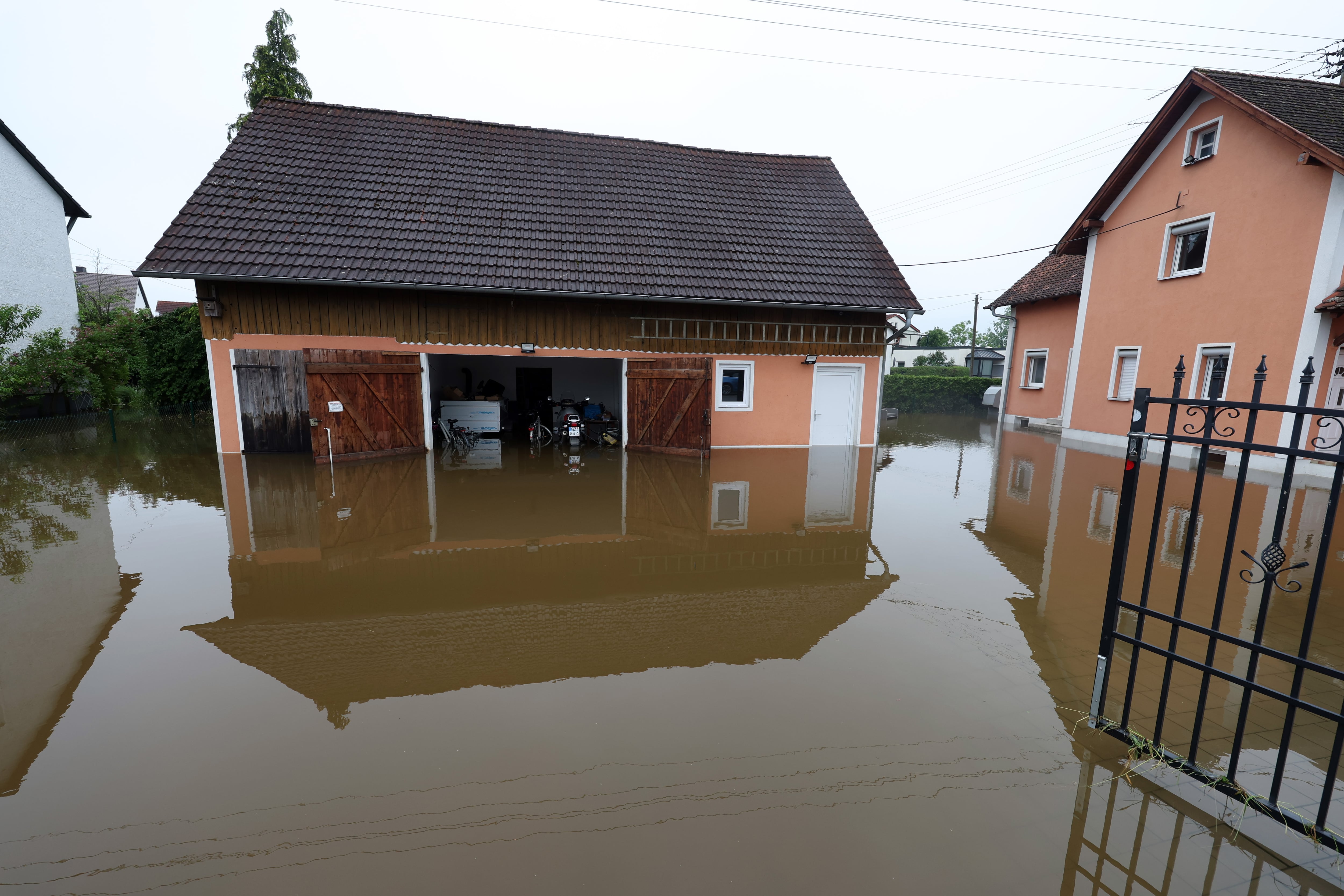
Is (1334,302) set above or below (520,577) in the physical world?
above

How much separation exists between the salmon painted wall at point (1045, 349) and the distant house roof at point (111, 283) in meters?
40.5

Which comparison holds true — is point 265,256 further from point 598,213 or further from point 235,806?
point 235,806

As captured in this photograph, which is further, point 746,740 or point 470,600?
point 470,600

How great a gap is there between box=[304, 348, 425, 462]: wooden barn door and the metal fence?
→ 6350mm

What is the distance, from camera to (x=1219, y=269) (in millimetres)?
11953

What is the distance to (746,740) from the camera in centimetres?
315

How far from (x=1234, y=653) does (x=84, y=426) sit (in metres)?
21.8

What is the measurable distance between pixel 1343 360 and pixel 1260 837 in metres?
13.0

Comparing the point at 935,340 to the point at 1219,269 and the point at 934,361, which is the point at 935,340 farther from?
the point at 1219,269

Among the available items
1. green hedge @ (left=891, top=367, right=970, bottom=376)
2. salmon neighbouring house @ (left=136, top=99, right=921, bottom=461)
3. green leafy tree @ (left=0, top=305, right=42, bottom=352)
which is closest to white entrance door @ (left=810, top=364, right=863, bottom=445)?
salmon neighbouring house @ (left=136, top=99, right=921, bottom=461)

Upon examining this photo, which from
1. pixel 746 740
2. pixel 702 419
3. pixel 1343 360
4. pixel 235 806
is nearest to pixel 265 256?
pixel 702 419

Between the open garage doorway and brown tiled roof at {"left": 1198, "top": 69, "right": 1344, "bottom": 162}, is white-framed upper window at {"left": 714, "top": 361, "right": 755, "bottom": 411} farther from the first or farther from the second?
brown tiled roof at {"left": 1198, "top": 69, "right": 1344, "bottom": 162}

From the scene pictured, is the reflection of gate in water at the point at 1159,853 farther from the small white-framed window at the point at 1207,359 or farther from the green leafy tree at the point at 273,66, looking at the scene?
the green leafy tree at the point at 273,66

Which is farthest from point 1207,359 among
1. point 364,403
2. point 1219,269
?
point 364,403
